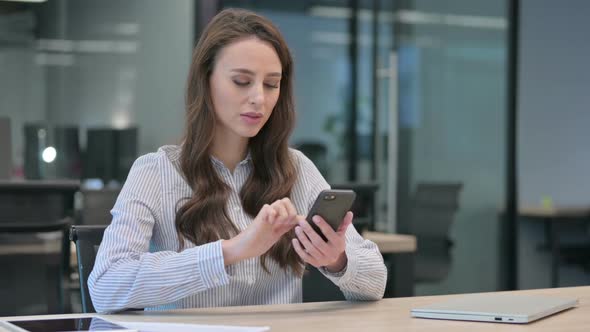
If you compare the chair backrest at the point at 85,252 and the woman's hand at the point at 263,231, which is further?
the chair backrest at the point at 85,252

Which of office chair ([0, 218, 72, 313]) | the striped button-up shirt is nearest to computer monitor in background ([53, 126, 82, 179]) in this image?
office chair ([0, 218, 72, 313])

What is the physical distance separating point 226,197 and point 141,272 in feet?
1.18

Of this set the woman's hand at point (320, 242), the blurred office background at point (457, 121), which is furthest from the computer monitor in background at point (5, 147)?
the woman's hand at point (320, 242)

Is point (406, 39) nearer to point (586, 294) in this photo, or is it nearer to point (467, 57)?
point (467, 57)

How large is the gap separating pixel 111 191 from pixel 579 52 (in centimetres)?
364

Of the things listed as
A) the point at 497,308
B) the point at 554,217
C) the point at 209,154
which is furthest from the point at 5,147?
the point at 554,217

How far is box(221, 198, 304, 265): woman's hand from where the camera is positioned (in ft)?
6.10

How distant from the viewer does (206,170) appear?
225cm

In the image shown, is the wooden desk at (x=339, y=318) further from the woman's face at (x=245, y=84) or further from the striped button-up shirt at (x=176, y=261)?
the woman's face at (x=245, y=84)

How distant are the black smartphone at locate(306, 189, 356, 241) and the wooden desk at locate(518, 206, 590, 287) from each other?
4.74m

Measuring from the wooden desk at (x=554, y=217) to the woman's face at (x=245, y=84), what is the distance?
179 inches

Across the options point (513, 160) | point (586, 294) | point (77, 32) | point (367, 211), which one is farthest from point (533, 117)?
point (586, 294)

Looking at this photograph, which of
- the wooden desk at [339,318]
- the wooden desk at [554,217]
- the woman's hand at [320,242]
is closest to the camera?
the wooden desk at [339,318]

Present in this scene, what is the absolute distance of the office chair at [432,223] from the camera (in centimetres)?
628
